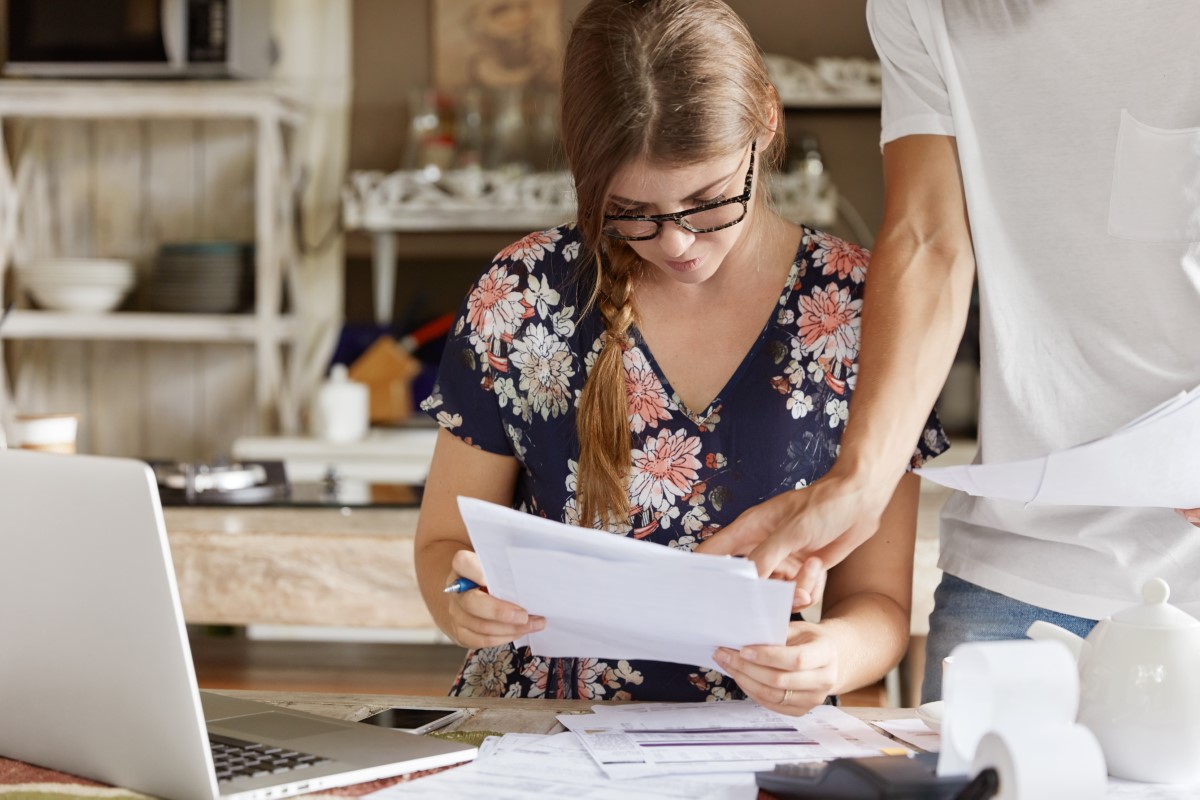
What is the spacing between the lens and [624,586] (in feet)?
3.44

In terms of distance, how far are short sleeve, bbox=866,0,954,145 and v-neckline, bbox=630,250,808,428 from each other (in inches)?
7.8

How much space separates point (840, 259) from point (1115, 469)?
51 cm

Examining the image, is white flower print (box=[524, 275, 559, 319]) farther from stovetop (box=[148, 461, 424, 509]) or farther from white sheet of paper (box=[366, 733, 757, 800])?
stovetop (box=[148, 461, 424, 509])

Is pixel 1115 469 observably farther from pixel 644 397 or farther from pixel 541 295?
pixel 541 295

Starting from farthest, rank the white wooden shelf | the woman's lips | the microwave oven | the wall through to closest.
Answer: the wall, the white wooden shelf, the microwave oven, the woman's lips

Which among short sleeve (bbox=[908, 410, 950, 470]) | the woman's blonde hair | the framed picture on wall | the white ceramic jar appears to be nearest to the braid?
the woman's blonde hair

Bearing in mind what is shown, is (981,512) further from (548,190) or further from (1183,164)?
(548,190)

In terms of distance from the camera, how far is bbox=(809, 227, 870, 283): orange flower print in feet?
4.92

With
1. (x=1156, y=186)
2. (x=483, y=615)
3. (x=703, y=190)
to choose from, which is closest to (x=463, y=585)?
(x=483, y=615)

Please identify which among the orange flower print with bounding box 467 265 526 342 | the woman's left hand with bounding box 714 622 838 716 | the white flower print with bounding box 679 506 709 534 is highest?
the orange flower print with bounding box 467 265 526 342

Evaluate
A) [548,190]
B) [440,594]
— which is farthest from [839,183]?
[440,594]

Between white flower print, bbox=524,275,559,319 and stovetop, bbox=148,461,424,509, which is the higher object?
white flower print, bbox=524,275,559,319

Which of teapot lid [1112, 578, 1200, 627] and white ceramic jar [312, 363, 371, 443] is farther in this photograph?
white ceramic jar [312, 363, 371, 443]

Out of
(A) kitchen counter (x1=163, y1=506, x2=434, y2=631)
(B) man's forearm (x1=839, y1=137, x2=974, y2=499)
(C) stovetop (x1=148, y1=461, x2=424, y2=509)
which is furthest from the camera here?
(C) stovetop (x1=148, y1=461, x2=424, y2=509)
